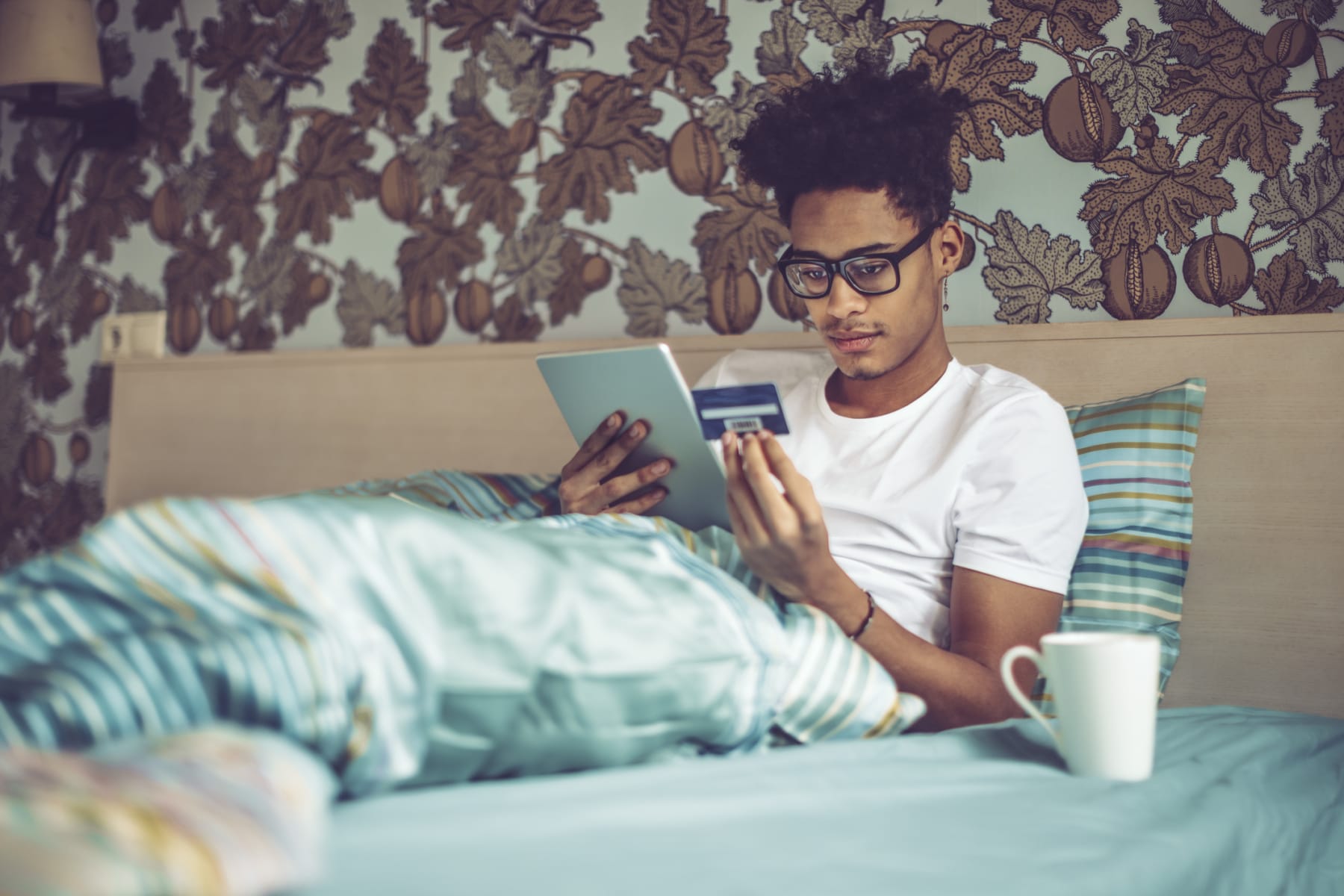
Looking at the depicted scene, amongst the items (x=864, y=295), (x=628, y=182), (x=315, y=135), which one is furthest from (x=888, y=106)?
(x=315, y=135)

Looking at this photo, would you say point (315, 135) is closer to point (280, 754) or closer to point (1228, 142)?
point (1228, 142)

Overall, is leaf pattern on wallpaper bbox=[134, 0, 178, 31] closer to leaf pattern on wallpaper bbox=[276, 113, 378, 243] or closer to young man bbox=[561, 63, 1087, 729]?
leaf pattern on wallpaper bbox=[276, 113, 378, 243]

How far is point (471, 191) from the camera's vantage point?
197cm

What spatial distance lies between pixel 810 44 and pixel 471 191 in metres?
0.68

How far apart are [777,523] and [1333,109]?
954 mm

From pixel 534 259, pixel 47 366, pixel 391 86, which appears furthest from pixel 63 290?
pixel 534 259

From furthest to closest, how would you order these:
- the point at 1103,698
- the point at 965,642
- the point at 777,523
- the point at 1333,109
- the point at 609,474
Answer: the point at 1333,109 < the point at 609,474 < the point at 965,642 < the point at 777,523 < the point at 1103,698

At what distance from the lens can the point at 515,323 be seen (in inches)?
75.8

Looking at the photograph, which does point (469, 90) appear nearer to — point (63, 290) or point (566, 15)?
point (566, 15)

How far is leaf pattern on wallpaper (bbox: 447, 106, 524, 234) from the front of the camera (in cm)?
193

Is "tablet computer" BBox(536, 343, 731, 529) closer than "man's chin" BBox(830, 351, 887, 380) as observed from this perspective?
Yes

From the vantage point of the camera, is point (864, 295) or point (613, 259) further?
point (613, 259)

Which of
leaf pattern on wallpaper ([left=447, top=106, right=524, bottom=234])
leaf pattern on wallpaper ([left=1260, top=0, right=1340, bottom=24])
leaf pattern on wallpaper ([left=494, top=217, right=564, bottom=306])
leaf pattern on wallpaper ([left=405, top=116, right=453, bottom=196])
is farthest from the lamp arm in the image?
leaf pattern on wallpaper ([left=1260, top=0, right=1340, bottom=24])

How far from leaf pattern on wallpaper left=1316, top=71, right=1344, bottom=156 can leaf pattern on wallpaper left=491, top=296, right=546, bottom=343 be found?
1.19m
